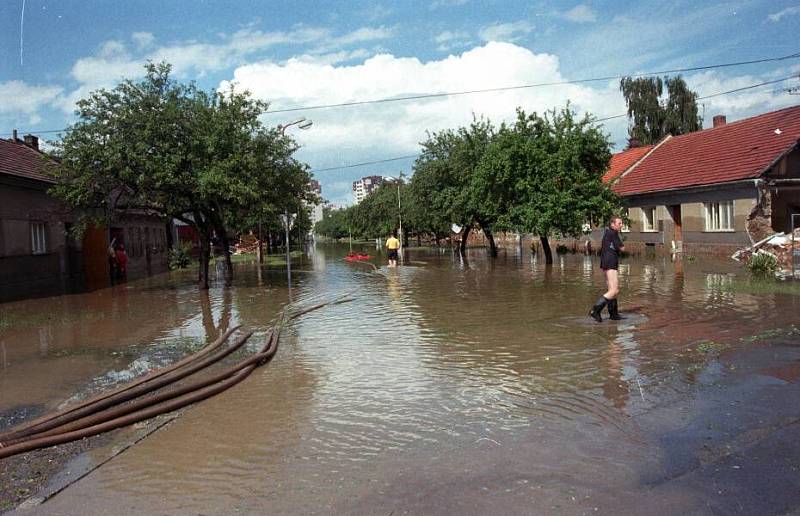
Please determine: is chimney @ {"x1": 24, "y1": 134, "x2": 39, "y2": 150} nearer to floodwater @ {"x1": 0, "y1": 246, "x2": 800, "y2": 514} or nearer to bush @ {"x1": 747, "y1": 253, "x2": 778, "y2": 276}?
floodwater @ {"x1": 0, "y1": 246, "x2": 800, "y2": 514}

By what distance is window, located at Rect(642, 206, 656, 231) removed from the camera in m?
33.0

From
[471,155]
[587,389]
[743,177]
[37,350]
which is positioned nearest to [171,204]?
[37,350]

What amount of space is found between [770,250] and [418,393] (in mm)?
18151

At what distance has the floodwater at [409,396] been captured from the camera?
442cm

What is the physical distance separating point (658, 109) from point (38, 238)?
164ft

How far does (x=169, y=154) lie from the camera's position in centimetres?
1742

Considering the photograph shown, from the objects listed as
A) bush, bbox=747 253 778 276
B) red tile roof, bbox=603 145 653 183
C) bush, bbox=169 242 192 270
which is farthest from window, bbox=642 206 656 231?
bush, bbox=169 242 192 270

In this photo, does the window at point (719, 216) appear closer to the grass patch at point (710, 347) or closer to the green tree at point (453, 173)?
the green tree at point (453, 173)

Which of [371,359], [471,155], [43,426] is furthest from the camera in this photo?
[471,155]

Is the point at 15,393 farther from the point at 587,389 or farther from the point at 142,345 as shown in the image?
the point at 587,389

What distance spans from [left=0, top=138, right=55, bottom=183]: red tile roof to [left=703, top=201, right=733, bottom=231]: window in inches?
1042

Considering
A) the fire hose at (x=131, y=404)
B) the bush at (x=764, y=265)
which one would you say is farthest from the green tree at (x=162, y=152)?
the bush at (x=764, y=265)

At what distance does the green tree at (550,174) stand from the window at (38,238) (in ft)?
57.8

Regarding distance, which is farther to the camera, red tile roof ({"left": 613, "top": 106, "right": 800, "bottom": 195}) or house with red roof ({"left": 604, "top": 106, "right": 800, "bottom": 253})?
red tile roof ({"left": 613, "top": 106, "right": 800, "bottom": 195})
